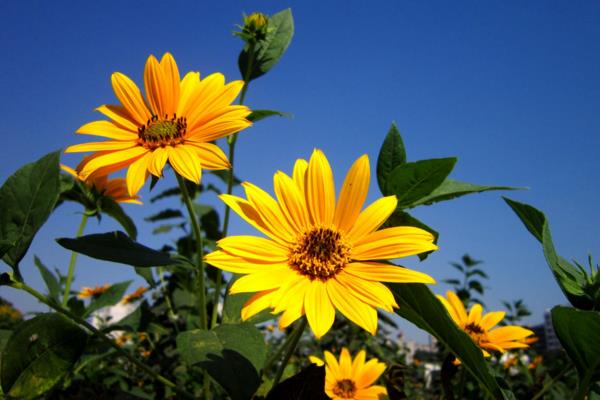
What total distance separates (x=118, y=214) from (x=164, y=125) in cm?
48

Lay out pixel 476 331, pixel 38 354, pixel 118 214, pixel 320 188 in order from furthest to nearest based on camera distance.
Answer: pixel 476 331, pixel 118 214, pixel 320 188, pixel 38 354

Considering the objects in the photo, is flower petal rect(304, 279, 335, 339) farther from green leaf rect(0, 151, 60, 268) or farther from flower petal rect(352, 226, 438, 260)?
green leaf rect(0, 151, 60, 268)

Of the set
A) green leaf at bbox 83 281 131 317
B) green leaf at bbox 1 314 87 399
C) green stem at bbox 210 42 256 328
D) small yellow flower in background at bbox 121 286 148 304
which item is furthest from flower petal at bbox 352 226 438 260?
small yellow flower in background at bbox 121 286 148 304

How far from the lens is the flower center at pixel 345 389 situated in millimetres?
2184

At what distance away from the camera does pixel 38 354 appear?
127 cm

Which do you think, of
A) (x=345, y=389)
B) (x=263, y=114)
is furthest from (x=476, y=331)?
(x=263, y=114)

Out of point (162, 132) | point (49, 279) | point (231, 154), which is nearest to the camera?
point (162, 132)

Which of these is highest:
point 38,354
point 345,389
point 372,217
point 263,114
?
Answer: point 263,114

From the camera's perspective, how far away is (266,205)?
1.35 m

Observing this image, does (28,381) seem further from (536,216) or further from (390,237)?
(536,216)

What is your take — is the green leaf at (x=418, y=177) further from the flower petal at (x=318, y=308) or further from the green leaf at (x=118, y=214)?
the green leaf at (x=118, y=214)

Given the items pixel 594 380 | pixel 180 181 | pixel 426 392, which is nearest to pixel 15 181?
pixel 180 181

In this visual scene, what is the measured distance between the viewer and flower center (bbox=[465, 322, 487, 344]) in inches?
79.7

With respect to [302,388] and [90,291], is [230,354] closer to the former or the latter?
[302,388]
